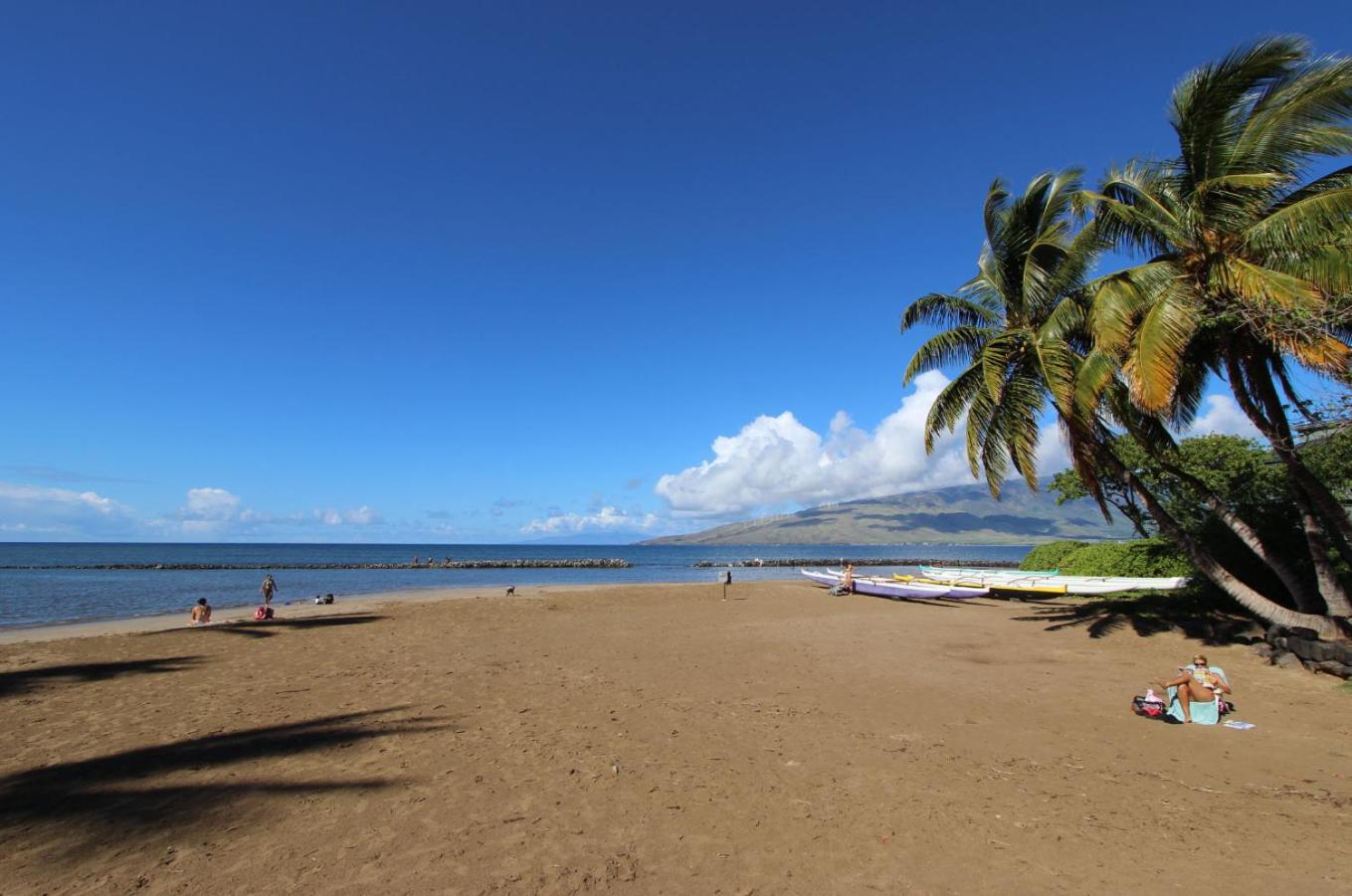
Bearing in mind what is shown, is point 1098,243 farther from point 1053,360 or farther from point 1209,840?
point 1209,840

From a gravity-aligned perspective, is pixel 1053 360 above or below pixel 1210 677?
above

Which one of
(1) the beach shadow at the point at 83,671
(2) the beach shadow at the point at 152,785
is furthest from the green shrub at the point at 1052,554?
(1) the beach shadow at the point at 83,671

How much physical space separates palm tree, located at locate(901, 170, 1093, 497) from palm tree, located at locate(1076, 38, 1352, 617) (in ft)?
5.14

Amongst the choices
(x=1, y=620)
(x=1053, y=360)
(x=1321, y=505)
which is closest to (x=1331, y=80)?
(x=1053, y=360)

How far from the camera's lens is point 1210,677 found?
30.1 ft

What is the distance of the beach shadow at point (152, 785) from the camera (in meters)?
5.58

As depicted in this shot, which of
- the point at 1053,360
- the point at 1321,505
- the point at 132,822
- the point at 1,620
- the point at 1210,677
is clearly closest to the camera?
the point at 132,822

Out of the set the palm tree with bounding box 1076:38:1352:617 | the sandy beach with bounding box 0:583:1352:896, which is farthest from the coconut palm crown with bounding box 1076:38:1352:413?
the sandy beach with bounding box 0:583:1352:896

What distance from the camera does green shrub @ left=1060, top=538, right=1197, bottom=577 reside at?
79.7 ft

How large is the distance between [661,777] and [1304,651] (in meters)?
12.2

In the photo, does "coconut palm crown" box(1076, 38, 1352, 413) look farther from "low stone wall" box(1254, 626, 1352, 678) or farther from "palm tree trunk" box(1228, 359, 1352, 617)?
"low stone wall" box(1254, 626, 1352, 678)

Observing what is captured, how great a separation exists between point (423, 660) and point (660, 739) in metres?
7.51

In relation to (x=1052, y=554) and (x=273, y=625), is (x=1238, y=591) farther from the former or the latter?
(x=273, y=625)

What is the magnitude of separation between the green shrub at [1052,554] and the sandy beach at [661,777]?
1931 cm
